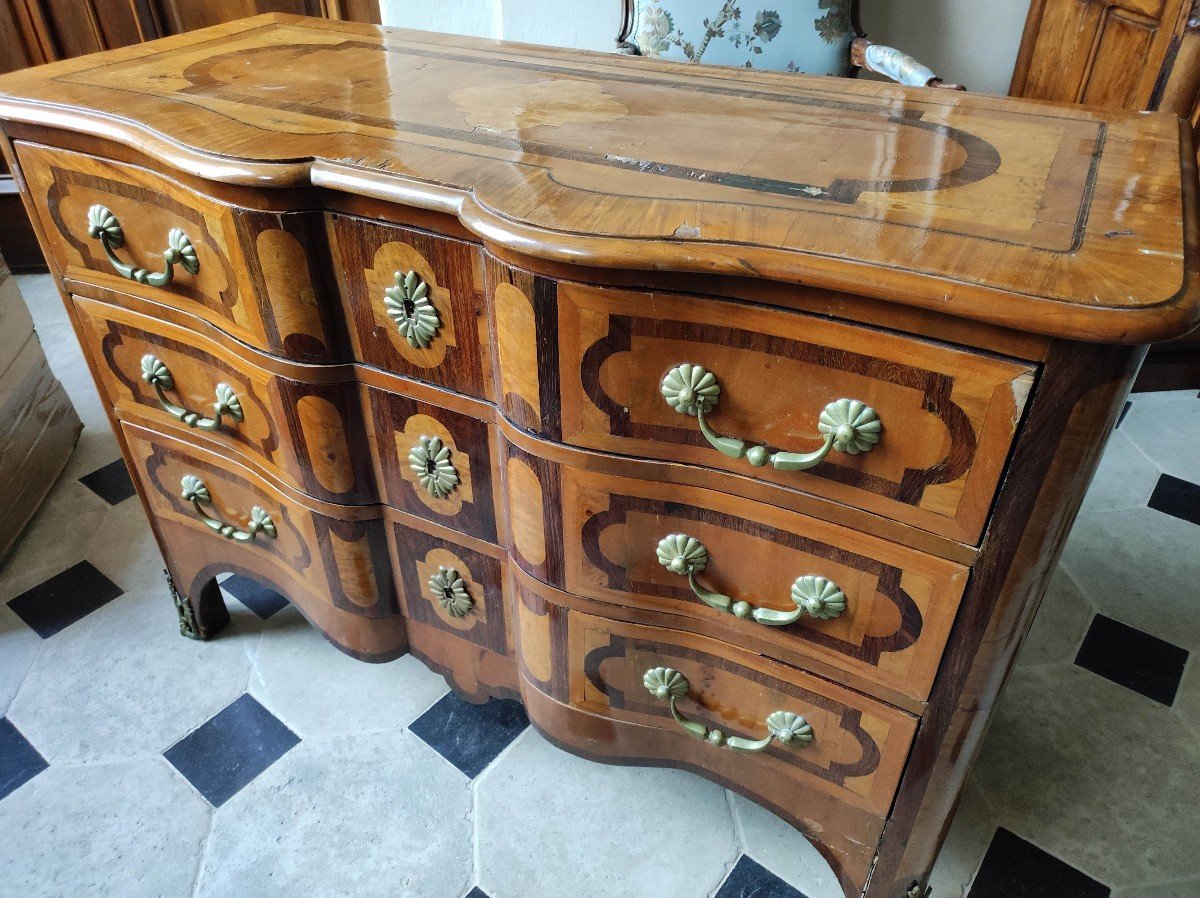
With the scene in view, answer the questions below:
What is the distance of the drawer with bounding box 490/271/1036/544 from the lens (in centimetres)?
64

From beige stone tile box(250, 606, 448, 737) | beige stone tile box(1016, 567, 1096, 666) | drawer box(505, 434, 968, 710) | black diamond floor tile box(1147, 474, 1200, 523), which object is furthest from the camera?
black diamond floor tile box(1147, 474, 1200, 523)

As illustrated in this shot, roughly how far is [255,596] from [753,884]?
3.20 ft

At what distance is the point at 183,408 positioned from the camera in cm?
110

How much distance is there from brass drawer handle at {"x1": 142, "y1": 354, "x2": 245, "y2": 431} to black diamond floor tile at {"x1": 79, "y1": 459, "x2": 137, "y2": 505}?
79 cm

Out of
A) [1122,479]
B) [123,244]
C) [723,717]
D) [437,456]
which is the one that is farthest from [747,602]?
[1122,479]

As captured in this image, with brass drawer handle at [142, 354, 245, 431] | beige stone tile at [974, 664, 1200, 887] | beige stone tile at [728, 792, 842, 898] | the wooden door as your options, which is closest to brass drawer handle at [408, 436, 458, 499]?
brass drawer handle at [142, 354, 245, 431]

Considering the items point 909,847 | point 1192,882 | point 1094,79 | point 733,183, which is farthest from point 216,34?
Result: point 1192,882

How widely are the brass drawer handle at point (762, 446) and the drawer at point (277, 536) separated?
0.49m

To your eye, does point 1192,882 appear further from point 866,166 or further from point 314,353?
point 314,353

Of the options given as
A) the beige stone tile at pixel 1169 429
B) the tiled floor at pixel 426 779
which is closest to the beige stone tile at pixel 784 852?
the tiled floor at pixel 426 779

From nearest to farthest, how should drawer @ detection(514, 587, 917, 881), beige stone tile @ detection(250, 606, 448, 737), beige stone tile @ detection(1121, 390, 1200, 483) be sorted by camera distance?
drawer @ detection(514, 587, 917, 881) < beige stone tile @ detection(250, 606, 448, 737) < beige stone tile @ detection(1121, 390, 1200, 483)

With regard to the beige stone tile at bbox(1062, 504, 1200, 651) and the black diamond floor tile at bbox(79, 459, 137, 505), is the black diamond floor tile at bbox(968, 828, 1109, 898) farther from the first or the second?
the black diamond floor tile at bbox(79, 459, 137, 505)

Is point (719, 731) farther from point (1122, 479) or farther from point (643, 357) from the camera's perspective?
point (1122, 479)

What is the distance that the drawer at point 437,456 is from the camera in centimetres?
91
